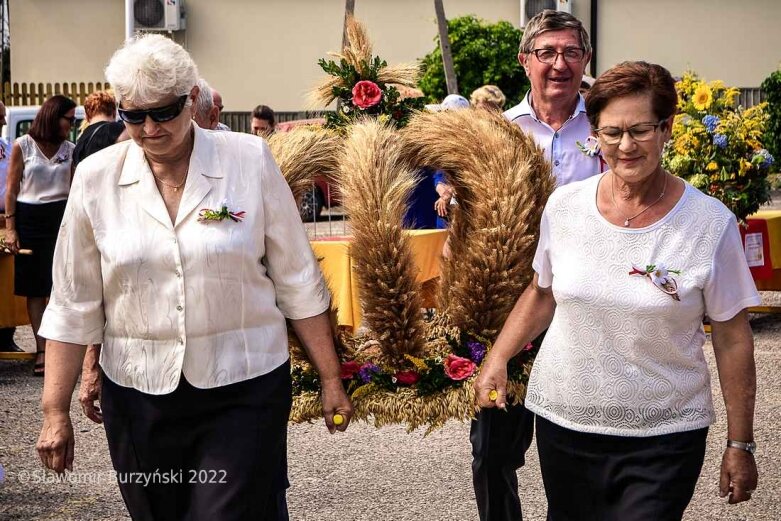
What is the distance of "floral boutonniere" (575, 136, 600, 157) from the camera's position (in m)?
3.91

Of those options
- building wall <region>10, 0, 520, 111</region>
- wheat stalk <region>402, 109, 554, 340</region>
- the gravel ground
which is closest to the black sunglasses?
wheat stalk <region>402, 109, 554, 340</region>

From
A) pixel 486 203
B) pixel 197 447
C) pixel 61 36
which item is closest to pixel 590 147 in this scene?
pixel 486 203

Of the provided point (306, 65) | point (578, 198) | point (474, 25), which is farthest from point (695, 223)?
point (306, 65)

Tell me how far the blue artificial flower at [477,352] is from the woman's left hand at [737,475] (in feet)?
3.05

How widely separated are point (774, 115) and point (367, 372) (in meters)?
19.7

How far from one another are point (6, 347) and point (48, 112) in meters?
1.94

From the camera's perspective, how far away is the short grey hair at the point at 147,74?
293 cm

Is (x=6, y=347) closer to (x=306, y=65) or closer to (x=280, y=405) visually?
(x=280, y=405)

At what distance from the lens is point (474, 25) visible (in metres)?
25.2

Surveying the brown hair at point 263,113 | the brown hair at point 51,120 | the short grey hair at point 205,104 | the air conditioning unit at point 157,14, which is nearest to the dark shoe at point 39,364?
the brown hair at point 51,120

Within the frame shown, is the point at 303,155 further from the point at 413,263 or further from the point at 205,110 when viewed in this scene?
the point at 205,110

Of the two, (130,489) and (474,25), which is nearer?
(130,489)

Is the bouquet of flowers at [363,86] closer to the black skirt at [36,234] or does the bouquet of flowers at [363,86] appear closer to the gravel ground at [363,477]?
the gravel ground at [363,477]

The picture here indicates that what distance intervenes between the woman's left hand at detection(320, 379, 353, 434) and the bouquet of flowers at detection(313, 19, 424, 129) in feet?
3.34
